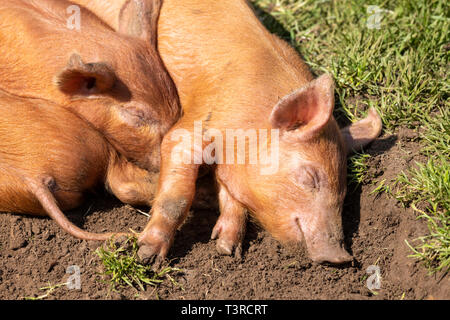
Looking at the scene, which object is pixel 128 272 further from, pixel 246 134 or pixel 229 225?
pixel 246 134

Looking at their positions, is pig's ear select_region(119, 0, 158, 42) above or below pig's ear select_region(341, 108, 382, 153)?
above

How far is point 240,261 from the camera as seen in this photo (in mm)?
4711

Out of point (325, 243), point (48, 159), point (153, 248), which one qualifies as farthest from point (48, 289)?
point (325, 243)

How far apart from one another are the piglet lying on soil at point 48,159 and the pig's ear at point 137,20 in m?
0.94

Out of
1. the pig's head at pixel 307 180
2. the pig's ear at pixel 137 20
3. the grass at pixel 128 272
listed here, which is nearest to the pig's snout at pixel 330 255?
the pig's head at pixel 307 180

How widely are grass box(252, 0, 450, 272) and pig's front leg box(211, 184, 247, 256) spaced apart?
1.05 m

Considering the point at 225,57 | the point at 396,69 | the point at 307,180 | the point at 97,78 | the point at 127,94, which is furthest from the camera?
the point at 396,69

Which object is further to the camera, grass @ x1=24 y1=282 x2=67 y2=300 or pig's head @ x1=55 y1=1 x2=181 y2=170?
pig's head @ x1=55 y1=1 x2=181 y2=170

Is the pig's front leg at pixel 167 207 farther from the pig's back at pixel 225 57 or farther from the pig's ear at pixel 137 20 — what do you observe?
the pig's ear at pixel 137 20

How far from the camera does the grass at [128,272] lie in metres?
4.45

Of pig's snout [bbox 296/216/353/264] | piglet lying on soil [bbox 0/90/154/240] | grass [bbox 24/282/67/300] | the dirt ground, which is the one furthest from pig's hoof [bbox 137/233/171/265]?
pig's snout [bbox 296/216/353/264]

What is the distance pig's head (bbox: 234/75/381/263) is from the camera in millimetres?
4492

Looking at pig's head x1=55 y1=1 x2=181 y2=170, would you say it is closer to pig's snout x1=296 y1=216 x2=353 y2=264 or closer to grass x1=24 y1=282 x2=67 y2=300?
grass x1=24 y1=282 x2=67 y2=300

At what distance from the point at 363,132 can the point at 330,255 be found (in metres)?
1.27
